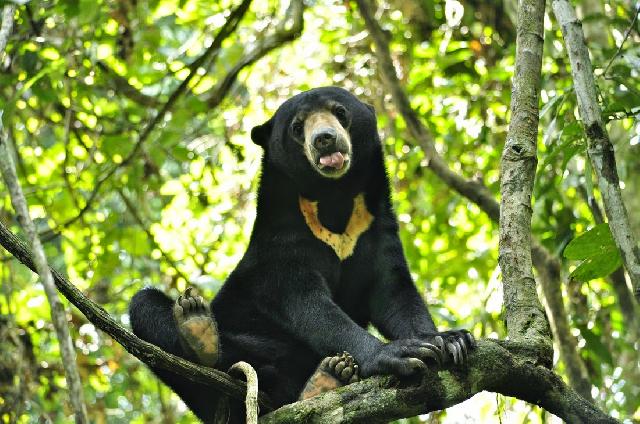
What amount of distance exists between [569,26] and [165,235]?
7.27m

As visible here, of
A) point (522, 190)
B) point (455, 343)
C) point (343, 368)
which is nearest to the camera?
point (455, 343)

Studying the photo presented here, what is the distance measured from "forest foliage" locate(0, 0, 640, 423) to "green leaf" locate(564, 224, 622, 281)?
2018 millimetres

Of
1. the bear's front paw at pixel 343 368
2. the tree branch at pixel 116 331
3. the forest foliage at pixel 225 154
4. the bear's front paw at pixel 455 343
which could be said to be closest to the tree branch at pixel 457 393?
the bear's front paw at pixel 455 343

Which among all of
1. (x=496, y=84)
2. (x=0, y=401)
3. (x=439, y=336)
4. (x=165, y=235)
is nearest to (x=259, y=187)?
(x=439, y=336)

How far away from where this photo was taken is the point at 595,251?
385 cm

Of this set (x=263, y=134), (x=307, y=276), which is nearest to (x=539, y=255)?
(x=263, y=134)

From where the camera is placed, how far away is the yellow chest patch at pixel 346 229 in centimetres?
535

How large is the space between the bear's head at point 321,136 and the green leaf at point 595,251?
185 cm

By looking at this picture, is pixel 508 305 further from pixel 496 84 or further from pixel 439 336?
pixel 496 84

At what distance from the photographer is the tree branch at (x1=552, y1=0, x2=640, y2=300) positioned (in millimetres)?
3328

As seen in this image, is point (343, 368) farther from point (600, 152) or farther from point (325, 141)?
point (600, 152)

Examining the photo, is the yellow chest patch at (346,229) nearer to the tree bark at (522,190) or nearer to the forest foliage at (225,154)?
the forest foliage at (225,154)

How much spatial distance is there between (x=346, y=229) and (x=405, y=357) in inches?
69.0

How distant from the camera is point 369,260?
533 centimetres
